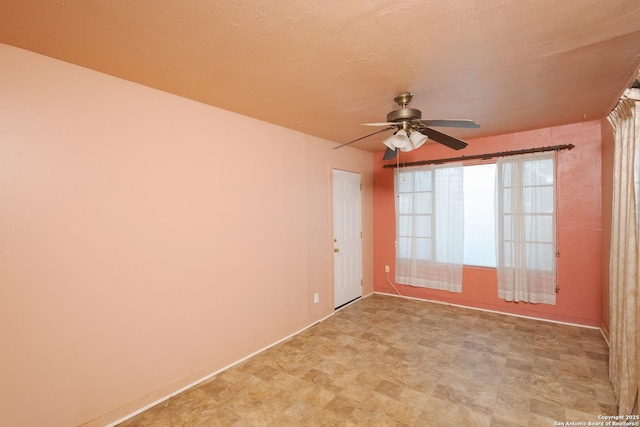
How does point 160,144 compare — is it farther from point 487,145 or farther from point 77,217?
point 487,145

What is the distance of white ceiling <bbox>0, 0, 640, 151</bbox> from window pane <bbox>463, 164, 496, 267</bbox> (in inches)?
60.3

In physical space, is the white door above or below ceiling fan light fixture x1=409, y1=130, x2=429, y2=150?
below

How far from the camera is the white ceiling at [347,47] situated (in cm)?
146

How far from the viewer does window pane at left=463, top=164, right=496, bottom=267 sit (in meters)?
4.17

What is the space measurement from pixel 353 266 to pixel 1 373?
3873 mm

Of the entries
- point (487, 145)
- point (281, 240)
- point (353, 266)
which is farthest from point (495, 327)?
point (281, 240)

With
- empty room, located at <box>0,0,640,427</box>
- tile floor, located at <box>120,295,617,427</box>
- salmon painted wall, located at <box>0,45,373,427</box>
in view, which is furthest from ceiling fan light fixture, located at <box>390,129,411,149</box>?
tile floor, located at <box>120,295,617,427</box>

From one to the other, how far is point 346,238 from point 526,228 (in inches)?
95.0

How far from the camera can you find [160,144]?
241 centimetres

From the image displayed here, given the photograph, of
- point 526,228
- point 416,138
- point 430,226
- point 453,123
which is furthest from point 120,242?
point 526,228

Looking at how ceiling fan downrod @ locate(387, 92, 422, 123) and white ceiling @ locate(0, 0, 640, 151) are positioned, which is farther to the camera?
ceiling fan downrod @ locate(387, 92, 422, 123)

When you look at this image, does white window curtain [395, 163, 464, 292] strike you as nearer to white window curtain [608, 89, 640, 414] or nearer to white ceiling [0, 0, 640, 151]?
white ceiling [0, 0, 640, 151]

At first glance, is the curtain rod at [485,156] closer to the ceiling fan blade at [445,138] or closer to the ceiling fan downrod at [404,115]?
the ceiling fan blade at [445,138]

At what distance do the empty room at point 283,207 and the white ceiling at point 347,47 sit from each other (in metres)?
0.02
